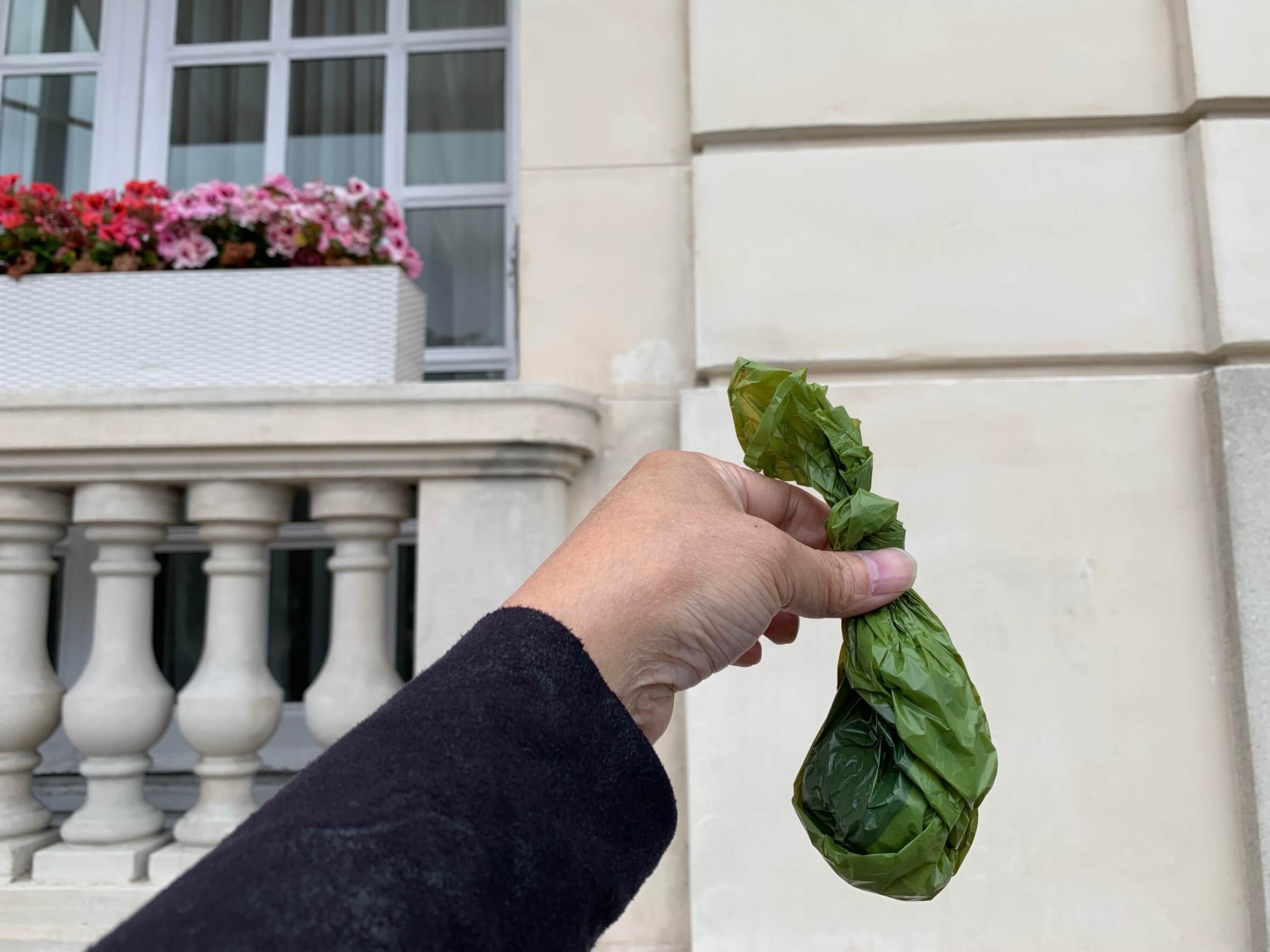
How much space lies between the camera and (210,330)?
6.78 ft

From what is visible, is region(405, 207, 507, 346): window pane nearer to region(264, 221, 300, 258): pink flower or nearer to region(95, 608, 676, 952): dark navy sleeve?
region(264, 221, 300, 258): pink flower

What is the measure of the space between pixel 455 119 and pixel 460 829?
2.71 metres

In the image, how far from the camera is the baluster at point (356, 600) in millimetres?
1932

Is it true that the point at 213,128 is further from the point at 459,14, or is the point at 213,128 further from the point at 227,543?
the point at 227,543

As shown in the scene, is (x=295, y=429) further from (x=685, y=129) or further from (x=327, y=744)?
(x=685, y=129)

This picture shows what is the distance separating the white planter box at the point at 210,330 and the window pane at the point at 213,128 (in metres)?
0.94

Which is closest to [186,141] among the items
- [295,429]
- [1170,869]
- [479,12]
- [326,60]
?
[326,60]

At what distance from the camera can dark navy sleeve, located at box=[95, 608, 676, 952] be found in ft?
1.68

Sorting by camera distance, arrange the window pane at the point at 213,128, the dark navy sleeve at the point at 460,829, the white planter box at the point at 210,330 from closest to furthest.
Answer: the dark navy sleeve at the point at 460,829
the white planter box at the point at 210,330
the window pane at the point at 213,128

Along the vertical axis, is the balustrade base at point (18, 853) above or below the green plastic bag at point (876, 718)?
below

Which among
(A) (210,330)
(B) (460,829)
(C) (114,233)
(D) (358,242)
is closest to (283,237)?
(D) (358,242)

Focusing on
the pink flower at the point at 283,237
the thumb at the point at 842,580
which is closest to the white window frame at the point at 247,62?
the pink flower at the point at 283,237

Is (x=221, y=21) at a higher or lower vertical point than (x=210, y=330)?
higher

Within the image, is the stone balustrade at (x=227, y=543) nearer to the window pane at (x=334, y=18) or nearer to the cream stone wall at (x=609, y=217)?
the cream stone wall at (x=609, y=217)
